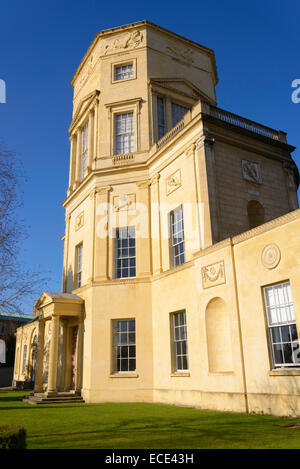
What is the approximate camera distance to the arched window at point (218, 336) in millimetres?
14586

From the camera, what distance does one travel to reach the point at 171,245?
19.7 meters

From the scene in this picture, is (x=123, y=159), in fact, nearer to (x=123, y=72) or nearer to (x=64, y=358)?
(x=123, y=72)

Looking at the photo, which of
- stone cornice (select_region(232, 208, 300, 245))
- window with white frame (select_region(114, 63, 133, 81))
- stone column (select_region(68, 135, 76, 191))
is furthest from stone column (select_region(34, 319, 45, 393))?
window with white frame (select_region(114, 63, 133, 81))

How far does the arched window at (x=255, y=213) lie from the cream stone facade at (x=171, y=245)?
2.2 inches

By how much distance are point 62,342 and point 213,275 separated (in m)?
11.9

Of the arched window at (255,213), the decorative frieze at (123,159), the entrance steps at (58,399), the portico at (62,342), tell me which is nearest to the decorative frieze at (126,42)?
the decorative frieze at (123,159)

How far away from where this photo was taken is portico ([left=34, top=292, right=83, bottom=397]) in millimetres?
20656

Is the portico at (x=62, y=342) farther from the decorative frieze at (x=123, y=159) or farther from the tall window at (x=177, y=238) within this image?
the decorative frieze at (x=123, y=159)

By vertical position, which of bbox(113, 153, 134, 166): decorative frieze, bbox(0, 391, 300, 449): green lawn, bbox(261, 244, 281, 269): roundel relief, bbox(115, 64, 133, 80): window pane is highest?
bbox(115, 64, 133, 80): window pane

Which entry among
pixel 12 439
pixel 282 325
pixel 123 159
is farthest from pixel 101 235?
pixel 12 439

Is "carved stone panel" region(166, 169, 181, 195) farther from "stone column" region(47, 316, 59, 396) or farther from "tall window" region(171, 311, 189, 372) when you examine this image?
"stone column" region(47, 316, 59, 396)

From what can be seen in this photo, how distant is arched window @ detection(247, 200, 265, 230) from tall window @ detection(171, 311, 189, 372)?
5.59 m
